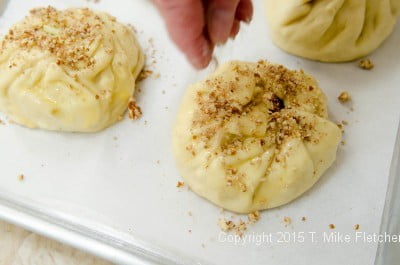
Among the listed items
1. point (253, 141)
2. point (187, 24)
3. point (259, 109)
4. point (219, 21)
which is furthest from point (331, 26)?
point (187, 24)

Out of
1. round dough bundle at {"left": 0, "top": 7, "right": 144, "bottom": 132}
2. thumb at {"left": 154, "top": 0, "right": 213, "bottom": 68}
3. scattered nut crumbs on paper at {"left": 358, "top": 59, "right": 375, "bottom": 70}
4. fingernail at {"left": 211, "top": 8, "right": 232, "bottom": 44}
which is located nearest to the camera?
thumb at {"left": 154, "top": 0, "right": 213, "bottom": 68}

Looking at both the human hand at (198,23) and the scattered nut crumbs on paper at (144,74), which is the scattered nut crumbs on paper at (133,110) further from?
the human hand at (198,23)

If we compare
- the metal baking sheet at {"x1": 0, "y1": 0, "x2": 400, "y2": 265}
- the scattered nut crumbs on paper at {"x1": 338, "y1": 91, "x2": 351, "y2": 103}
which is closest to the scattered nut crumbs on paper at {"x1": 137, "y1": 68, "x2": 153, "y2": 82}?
the metal baking sheet at {"x1": 0, "y1": 0, "x2": 400, "y2": 265}

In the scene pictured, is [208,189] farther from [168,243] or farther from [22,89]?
[22,89]

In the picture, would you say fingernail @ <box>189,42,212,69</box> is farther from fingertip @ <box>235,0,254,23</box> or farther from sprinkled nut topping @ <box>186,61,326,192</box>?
sprinkled nut topping @ <box>186,61,326,192</box>

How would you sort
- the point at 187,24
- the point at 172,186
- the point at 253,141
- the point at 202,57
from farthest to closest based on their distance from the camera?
the point at 172,186, the point at 253,141, the point at 202,57, the point at 187,24

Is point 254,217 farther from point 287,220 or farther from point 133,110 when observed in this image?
point 133,110
